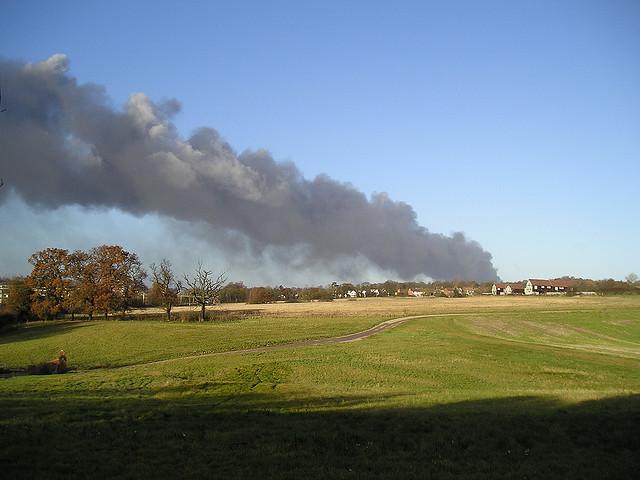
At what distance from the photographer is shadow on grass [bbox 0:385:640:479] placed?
34.7ft

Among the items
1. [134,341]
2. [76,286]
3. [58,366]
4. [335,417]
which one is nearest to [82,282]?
[76,286]

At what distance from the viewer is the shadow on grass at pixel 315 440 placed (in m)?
10.6

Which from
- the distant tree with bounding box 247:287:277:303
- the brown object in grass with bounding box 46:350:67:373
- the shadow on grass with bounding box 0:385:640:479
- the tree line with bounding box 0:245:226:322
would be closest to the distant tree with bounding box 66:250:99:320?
the tree line with bounding box 0:245:226:322

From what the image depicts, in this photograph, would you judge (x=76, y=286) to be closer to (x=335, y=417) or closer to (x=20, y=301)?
A: (x=20, y=301)

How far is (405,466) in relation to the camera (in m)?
11.0

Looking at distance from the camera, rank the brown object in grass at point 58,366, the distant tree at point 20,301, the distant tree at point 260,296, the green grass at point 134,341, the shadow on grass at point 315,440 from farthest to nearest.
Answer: the distant tree at point 260,296 < the distant tree at point 20,301 < the green grass at point 134,341 < the brown object in grass at point 58,366 < the shadow on grass at point 315,440

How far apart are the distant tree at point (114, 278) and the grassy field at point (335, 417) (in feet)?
155

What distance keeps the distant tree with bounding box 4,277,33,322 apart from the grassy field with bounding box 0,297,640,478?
162 ft

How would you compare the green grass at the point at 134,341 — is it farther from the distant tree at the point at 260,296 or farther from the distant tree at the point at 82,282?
the distant tree at the point at 260,296

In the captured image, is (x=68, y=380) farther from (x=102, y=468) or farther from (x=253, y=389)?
(x=102, y=468)

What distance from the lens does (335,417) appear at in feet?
53.0

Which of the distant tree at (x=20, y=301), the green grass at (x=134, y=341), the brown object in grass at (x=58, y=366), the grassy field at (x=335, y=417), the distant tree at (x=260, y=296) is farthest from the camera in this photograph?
the distant tree at (x=260, y=296)

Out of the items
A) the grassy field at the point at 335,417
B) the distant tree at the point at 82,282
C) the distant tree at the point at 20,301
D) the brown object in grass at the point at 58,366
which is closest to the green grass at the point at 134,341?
the grassy field at the point at 335,417

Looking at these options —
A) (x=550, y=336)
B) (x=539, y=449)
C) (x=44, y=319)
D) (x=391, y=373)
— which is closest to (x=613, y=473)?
(x=539, y=449)
